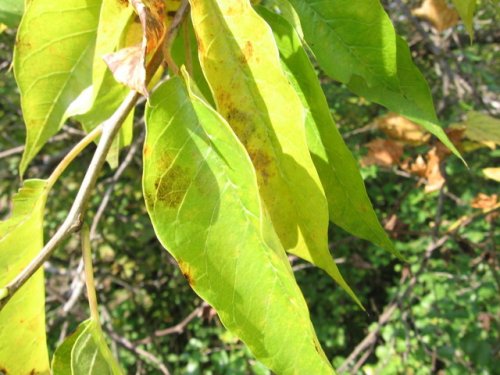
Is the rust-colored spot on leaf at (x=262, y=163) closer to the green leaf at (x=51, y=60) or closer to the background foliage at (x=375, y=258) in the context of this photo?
the green leaf at (x=51, y=60)

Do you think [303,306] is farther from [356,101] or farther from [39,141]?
[356,101]

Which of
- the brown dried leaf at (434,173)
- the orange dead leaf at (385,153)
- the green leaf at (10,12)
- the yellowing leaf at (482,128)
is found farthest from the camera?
the orange dead leaf at (385,153)

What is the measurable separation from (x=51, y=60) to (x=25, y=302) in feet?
0.75

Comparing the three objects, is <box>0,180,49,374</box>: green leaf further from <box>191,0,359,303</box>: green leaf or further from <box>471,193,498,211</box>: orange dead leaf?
<box>471,193,498,211</box>: orange dead leaf

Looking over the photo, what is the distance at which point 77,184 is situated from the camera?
2.79 m

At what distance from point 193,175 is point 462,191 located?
8.68ft

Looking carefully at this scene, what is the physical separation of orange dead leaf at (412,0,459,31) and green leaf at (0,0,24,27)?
4.19 feet

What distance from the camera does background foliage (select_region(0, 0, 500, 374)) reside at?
1791mm

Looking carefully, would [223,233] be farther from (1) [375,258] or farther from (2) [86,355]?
(1) [375,258]

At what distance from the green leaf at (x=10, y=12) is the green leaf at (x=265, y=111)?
1.01 ft

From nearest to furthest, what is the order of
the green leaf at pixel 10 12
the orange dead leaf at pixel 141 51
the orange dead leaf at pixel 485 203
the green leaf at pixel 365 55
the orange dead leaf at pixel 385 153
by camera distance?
1. the orange dead leaf at pixel 141 51
2. the green leaf at pixel 365 55
3. the green leaf at pixel 10 12
4. the orange dead leaf at pixel 485 203
5. the orange dead leaf at pixel 385 153

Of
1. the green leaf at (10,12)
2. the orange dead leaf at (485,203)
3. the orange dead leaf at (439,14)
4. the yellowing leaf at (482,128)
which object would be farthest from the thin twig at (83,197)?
the orange dead leaf at (439,14)

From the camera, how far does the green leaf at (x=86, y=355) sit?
1.38 ft

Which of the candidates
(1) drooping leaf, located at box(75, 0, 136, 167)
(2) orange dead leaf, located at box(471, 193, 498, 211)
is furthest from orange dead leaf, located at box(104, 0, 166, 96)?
(2) orange dead leaf, located at box(471, 193, 498, 211)
